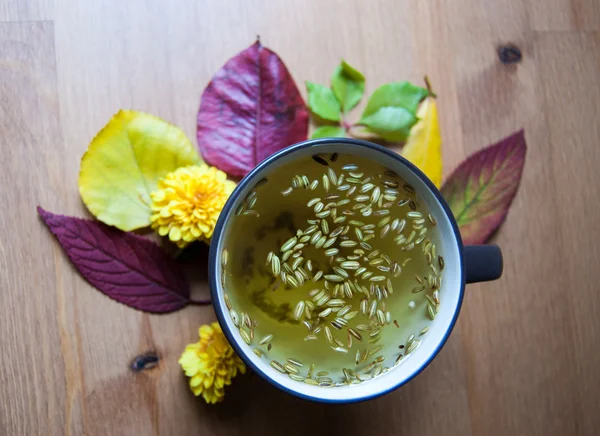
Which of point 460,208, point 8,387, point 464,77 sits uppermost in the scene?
point 464,77

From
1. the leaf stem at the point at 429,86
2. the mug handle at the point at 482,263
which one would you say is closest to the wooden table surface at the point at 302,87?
the leaf stem at the point at 429,86

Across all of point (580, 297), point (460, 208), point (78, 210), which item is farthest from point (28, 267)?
point (580, 297)

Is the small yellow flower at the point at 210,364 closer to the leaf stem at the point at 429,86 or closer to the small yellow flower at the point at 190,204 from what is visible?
the small yellow flower at the point at 190,204

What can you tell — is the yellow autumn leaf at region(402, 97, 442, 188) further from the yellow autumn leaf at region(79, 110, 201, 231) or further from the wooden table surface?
the yellow autumn leaf at region(79, 110, 201, 231)

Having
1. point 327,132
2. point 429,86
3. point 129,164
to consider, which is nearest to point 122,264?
point 129,164

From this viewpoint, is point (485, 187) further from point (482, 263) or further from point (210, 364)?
point (210, 364)

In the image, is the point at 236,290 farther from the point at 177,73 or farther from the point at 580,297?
the point at 580,297

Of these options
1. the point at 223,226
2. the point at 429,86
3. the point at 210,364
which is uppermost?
the point at 429,86
